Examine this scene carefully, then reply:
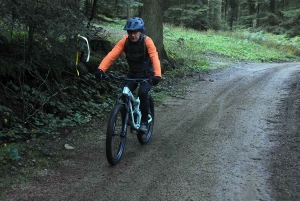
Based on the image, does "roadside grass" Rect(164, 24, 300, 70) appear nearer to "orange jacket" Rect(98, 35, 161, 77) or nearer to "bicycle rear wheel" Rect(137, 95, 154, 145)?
"bicycle rear wheel" Rect(137, 95, 154, 145)

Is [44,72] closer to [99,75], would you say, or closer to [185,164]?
[99,75]

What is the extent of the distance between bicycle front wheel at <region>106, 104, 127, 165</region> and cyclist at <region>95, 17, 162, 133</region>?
58cm

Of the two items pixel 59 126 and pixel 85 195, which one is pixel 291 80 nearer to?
pixel 59 126

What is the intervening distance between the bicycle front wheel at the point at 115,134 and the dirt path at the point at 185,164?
0.18 metres

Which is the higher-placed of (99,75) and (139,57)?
(139,57)

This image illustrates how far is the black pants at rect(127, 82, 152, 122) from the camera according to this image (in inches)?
217

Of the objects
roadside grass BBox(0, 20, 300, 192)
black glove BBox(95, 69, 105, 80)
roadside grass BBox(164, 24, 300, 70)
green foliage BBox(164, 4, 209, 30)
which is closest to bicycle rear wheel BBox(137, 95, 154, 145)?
roadside grass BBox(0, 20, 300, 192)

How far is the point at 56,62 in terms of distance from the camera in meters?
6.84

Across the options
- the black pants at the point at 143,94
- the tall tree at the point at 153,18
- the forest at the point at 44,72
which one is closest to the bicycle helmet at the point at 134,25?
the black pants at the point at 143,94

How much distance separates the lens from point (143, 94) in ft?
18.3

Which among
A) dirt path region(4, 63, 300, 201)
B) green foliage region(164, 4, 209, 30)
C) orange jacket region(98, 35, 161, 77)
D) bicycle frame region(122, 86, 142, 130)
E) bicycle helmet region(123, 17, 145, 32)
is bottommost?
dirt path region(4, 63, 300, 201)

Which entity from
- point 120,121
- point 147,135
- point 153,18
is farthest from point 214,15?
point 120,121

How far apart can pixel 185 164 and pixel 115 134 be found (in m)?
1.28

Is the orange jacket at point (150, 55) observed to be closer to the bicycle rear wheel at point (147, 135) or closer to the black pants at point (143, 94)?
the black pants at point (143, 94)
